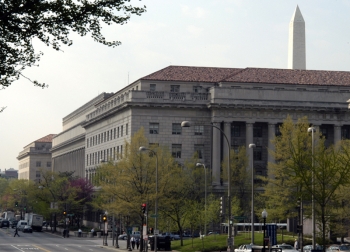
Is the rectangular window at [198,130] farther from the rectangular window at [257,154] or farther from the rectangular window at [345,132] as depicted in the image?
the rectangular window at [345,132]

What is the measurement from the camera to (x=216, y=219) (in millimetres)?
90375

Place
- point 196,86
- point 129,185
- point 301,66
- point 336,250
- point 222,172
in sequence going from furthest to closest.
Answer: point 301,66
point 196,86
point 222,172
point 129,185
point 336,250

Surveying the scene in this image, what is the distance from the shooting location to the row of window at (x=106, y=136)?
4834 inches

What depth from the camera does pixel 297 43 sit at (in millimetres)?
152000

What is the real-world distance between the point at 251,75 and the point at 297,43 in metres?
31.2

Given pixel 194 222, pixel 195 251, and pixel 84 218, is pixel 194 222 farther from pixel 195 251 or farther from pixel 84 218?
pixel 84 218

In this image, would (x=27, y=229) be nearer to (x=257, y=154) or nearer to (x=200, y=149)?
(x=200, y=149)

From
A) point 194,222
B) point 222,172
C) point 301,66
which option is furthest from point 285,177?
point 301,66

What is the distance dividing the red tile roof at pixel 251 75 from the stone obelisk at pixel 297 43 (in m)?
21.3

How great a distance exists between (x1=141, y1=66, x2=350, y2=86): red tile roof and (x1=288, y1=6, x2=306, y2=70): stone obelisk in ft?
69.7

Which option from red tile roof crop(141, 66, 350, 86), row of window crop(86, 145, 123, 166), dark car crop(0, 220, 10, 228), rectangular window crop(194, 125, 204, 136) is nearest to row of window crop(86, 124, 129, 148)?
row of window crop(86, 145, 123, 166)

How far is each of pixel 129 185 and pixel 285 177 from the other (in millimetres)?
15596

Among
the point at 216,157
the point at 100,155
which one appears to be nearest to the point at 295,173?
the point at 216,157

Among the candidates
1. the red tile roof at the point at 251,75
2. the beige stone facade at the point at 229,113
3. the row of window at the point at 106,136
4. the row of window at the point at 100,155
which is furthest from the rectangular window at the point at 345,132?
the row of window at the point at 100,155
